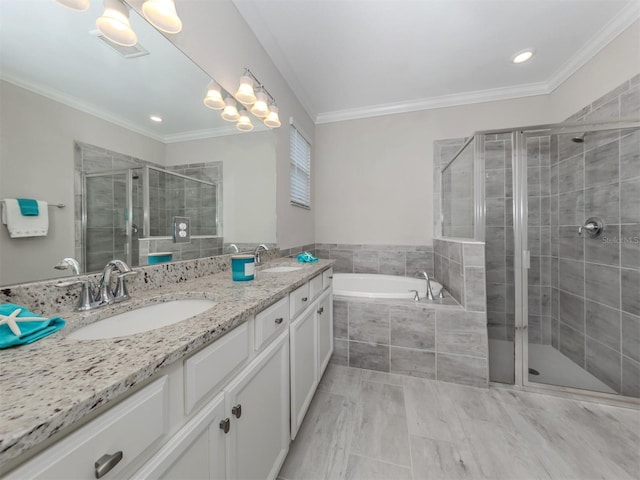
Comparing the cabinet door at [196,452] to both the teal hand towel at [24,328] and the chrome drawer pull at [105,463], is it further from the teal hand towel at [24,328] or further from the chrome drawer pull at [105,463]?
the teal hand towel at [24,328]

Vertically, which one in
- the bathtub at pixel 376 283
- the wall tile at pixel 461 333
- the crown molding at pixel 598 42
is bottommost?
the wall tile at pixel 461 333

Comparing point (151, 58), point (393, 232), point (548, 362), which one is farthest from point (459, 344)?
point (151, 58)

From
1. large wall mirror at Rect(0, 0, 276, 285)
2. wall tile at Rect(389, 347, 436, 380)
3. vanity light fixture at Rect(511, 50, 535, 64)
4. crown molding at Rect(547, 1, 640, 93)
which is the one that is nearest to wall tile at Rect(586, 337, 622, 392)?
wall tile at Rect(389, 347, 436, 380)

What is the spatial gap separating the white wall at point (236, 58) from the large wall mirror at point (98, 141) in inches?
5.4

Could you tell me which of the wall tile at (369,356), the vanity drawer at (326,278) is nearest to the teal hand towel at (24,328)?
the vanity drawer at (326,278)

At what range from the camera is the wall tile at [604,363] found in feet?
5.44

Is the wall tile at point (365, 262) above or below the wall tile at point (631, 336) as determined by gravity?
above

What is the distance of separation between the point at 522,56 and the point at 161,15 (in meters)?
2.65

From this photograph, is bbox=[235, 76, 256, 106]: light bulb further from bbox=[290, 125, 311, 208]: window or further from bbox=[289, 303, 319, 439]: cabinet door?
bbox=[289, 303, 319, 439]: cabinet door

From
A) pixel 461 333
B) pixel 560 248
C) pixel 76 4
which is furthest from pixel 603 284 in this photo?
pixel 76 4

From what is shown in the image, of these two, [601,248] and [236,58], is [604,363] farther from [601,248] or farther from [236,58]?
[236,58]

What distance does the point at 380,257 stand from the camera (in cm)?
292

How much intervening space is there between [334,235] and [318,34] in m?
1.95

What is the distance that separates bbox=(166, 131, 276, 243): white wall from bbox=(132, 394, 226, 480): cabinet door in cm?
105
